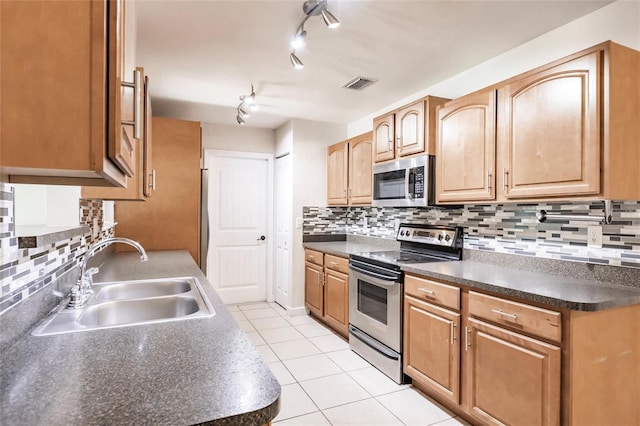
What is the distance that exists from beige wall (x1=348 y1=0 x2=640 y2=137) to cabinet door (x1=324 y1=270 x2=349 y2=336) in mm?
1983

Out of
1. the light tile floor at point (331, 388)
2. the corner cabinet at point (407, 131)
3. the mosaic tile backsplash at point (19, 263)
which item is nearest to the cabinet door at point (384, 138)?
the corner cabinet at point (407, 131)

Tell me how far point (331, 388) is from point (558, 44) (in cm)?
273

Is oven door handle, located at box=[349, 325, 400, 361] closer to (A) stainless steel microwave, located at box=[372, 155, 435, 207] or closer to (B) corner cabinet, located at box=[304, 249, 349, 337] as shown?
(B) corner cabinet, located at box=[304, 249, 349, 337]

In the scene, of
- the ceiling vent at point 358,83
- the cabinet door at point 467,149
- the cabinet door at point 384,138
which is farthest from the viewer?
the cabinet door at point 384,138

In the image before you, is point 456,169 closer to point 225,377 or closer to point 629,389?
point 629,389

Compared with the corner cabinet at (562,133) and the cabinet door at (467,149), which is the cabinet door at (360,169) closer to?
the cabinet door at (467,149)

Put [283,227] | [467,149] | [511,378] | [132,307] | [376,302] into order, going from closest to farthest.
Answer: [132,307] < [511,378] < [467,149] < [376,302] < [283,227]

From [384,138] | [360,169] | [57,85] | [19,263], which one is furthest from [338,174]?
[57,85]

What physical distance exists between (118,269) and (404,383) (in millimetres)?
2210

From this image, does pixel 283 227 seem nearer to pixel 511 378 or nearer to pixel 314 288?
pixel 314 288

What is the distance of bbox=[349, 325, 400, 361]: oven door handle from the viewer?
267 cm

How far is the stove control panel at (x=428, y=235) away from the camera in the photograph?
292 cm

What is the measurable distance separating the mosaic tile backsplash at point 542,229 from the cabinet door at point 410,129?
2.01 feet

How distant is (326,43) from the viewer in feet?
7.89
